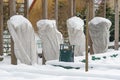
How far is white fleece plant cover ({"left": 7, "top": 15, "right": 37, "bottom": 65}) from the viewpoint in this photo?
31.4 ft

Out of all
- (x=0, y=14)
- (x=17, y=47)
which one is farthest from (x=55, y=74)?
(x=0, y=14)

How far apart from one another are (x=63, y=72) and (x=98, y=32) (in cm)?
622

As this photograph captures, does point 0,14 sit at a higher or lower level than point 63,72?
higher

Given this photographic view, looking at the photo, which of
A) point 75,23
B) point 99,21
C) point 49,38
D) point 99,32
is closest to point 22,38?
point 49,38

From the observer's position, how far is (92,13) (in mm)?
13492

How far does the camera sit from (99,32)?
41.0ft

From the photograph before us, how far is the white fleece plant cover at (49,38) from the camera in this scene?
10.4 meters

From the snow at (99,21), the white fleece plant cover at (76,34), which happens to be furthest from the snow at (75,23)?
the snow at (99,21)

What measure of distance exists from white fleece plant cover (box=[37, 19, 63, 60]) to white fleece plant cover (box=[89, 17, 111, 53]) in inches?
76.7

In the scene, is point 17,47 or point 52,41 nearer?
point 17,47

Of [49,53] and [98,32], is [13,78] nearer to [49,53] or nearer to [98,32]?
[49,53]

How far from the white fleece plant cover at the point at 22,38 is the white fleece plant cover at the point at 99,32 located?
10.6 ft

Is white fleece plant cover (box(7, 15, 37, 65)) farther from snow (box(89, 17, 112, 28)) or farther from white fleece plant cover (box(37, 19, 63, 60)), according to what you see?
snow (box(89, 17, 112, 28))

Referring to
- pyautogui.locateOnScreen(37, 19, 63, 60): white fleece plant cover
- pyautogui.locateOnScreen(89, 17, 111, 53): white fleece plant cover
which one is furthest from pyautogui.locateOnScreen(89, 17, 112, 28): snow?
pyautogui.locateOnScreen(37, 19, 63, 60): white fleece plant cover
